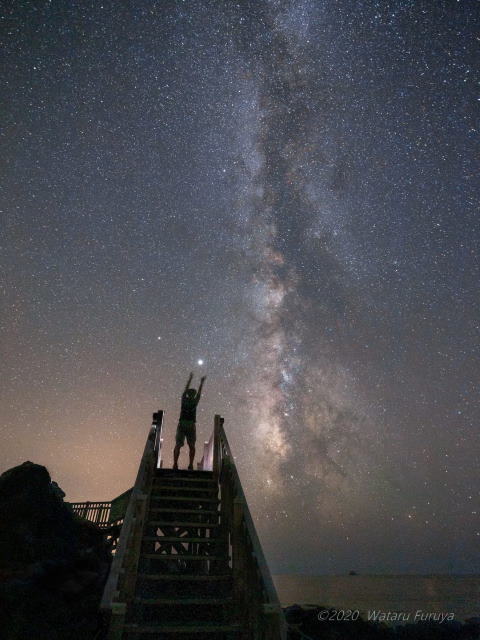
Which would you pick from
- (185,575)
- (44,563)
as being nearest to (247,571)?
(185,575)

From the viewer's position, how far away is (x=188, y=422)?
33.8 feet

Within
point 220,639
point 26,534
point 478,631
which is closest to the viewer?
point 220,639

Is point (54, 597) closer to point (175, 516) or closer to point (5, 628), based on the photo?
point (5, 628)

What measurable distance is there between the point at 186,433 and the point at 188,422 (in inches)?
11.8

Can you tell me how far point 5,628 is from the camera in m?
7.50

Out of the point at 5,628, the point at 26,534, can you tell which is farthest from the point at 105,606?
the point at 26,534

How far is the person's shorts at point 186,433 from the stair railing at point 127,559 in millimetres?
2040

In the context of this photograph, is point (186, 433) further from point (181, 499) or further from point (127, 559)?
point (127, 559)

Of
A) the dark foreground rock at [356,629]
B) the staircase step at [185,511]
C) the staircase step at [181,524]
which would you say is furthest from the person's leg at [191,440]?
the dark foreground rock at [356,629]

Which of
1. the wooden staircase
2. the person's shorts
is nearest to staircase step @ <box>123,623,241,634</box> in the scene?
the wooden staircase

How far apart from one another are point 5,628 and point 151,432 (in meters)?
4.73

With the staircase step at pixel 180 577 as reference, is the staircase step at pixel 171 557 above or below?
above

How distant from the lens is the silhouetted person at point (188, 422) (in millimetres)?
10032

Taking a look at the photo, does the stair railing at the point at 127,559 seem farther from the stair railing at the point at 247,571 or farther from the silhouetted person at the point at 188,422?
Result: the silhouetted person at the point at 188,422
